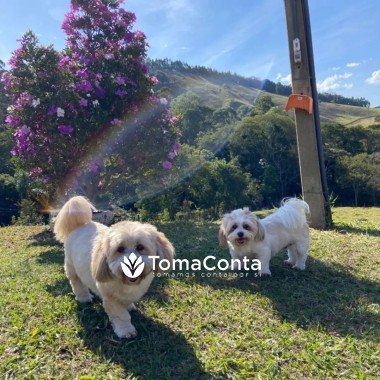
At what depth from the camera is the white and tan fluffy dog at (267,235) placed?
14.0ft

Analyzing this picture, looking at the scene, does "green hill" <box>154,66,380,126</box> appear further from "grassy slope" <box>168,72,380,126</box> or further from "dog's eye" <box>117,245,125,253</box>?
"dog's eye" <box>117,245,125,253</box>

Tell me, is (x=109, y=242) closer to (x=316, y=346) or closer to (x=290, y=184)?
(x=316, y=346)

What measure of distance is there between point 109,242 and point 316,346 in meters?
1.79

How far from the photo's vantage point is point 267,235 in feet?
14.7

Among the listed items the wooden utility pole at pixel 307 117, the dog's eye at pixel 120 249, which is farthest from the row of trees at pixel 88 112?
the dog's eye at pixel 120 249

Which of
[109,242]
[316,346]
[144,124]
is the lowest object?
[316,346]

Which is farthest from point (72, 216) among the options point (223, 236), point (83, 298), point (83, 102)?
point (83, 102)

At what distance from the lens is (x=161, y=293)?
3.98m

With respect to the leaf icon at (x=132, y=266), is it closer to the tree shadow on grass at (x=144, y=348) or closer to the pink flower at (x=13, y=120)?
the tree shadow on grass at (x=144, y=348)

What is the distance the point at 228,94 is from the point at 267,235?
303ft

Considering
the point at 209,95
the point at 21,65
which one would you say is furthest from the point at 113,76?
the point at 209,95

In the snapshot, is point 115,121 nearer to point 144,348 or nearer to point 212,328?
point 212,328

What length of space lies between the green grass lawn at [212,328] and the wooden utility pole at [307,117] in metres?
1.74

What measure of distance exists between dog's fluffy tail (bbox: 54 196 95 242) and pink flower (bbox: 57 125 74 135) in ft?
10.5
